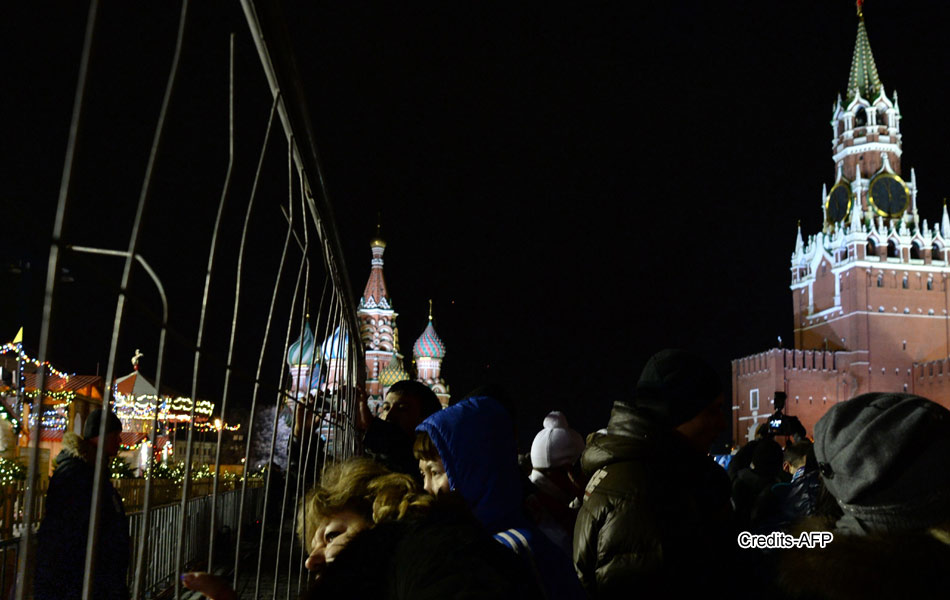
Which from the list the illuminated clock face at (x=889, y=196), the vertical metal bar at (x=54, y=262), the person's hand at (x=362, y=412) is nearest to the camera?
the vertical metal bar at (x=54, y=262)

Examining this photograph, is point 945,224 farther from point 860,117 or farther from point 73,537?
point 73,537

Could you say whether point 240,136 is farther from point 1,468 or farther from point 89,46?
point 1,468

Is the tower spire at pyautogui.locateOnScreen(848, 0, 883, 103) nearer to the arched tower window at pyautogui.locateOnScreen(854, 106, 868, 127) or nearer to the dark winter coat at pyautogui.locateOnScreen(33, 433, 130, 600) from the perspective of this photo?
the arched tower window at pyautogui.locateOnScreen(854, 106, 868, 127)

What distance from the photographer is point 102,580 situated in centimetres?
340

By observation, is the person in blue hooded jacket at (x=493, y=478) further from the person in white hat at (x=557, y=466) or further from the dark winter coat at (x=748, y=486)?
the dark winter coat at (x=748, y=486)

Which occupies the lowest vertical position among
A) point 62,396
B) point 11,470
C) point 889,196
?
point 11,470

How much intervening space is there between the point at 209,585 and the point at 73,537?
194 cm

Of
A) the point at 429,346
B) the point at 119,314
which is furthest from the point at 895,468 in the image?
the point at 429,346

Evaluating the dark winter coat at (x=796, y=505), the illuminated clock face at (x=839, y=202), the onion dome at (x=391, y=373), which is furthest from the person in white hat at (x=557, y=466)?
the illuminated clock face at (x=839, y=202)

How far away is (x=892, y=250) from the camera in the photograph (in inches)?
2638

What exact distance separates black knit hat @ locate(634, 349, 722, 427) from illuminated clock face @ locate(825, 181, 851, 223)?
7089 cm

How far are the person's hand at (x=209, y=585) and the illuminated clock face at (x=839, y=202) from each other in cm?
7264

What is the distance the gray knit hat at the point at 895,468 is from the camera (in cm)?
169

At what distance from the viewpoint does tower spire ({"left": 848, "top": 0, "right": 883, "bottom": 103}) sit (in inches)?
2837
